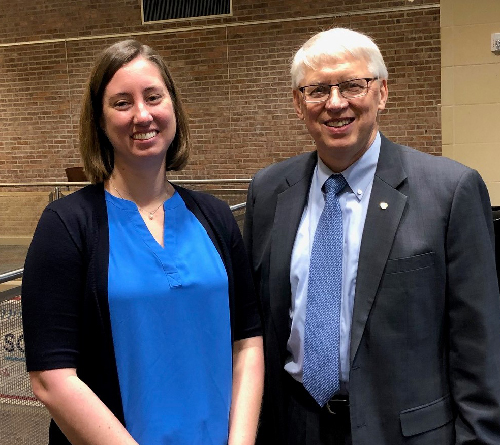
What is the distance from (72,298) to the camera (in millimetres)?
1316

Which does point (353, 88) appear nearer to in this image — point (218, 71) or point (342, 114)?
point (342, 114)

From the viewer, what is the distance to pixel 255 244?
6.12 ft

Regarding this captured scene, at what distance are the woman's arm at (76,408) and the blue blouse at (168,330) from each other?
0.23ft

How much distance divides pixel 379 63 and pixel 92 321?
103 centimetres

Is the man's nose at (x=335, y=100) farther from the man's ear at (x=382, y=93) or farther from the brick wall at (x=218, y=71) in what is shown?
the brick wall at (x=218, y=71)

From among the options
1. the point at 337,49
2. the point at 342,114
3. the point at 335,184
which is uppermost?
the point at 337,49

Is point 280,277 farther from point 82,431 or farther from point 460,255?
point 82,431

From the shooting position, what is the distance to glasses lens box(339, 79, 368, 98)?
1663 mm

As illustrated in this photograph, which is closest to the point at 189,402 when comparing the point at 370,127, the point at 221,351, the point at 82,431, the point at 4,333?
the point at 221,351

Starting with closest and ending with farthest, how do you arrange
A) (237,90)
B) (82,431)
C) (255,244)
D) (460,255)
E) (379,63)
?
(82,431), (460,255), (379,63), (255,244), (237,90)

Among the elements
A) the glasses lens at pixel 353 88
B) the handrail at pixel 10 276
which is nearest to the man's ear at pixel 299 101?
the glasses lens at pixel 353 88

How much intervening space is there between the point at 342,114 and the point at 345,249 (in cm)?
36

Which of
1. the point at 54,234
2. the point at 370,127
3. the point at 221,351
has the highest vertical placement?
the point at 370,127

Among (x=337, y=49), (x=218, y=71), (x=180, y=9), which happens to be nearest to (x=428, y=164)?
(x=337, y=49)
